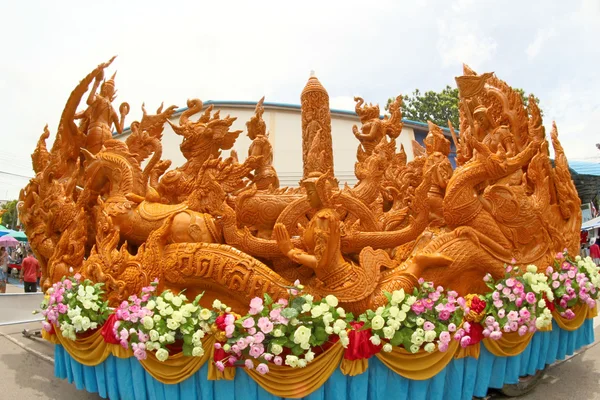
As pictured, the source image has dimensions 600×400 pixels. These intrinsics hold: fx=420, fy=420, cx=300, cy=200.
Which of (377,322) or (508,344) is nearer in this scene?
(377,322)

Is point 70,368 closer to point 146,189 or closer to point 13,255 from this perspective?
point 146,189

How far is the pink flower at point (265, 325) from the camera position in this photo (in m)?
2.65

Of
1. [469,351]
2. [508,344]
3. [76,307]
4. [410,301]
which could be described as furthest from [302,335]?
[76,307]

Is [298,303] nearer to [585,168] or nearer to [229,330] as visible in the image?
[229,330]

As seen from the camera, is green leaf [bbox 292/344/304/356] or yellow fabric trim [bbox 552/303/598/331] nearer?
green leaf [bbox 292/344/304/356]

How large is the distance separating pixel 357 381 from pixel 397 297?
62 centimetres

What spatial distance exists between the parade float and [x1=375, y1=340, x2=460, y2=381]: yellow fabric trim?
1 cm

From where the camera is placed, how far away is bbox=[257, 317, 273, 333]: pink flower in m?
2.65

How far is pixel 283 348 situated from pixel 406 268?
1227 mm

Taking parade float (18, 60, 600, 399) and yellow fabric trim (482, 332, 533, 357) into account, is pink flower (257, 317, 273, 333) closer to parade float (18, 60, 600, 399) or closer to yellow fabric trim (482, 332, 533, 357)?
parade float (18, 60, 600, 399)

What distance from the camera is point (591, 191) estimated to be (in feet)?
61.3

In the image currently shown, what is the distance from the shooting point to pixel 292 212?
3.80 m

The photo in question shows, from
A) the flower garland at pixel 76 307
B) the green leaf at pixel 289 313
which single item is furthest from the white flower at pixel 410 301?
the flower garland at pixel 76 307

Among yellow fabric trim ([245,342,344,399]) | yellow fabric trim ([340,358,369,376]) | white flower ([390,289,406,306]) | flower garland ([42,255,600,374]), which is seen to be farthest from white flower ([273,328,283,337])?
white flower ([390,289,406,306])
